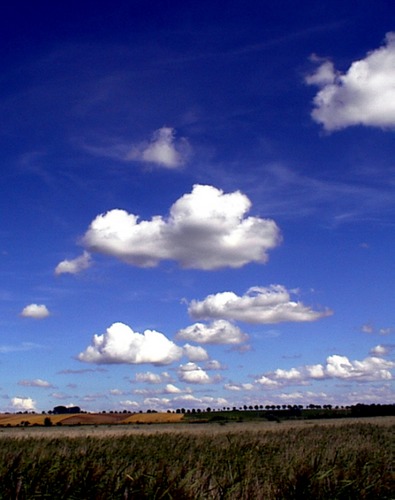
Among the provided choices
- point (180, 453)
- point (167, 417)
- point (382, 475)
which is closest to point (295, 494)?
point (382, 475)

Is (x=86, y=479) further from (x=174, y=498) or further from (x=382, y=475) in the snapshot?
(x=382, y=475)

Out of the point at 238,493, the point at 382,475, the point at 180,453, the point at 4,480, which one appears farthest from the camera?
the point at 180,453

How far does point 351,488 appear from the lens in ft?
31.1

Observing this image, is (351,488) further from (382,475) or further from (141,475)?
(141,475)

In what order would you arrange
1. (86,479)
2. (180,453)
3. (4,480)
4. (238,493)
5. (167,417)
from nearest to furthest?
(4,480) → (86,479) → (238,493) → (180,453) → (167,417)

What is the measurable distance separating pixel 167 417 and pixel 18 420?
1237 inches

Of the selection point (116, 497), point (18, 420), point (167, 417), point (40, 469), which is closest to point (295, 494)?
point (116, 497)

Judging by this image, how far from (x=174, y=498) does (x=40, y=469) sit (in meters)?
1.88

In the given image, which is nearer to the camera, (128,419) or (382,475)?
(382,475)

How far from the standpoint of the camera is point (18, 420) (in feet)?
367

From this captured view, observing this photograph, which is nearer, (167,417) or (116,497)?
(116,497)

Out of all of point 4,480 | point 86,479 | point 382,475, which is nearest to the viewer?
point 4,480

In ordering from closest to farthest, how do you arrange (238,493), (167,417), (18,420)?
1. (238,493)
2. (18,420)
3. (167,417)

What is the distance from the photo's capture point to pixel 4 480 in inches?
305
